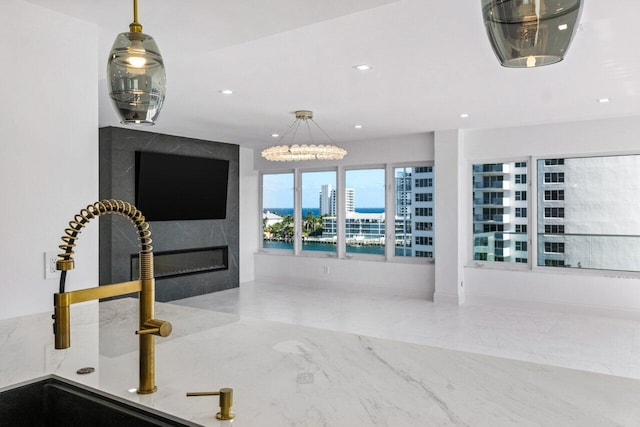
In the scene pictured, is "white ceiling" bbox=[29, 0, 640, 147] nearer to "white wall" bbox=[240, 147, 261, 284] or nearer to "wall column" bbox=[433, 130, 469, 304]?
"wall column" bbox=[433, 130, 469, 304]

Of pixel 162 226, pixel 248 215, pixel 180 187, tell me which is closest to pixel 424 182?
pixel 248 215

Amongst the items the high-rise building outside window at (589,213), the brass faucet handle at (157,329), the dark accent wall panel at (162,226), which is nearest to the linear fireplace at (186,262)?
the dark accent wall panel at (162,226)

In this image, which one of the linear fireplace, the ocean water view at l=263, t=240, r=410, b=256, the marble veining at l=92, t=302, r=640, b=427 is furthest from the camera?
the ocean water view at l=263, t=240, r=410, b=256

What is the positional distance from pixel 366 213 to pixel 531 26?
Result: 24.5 feet

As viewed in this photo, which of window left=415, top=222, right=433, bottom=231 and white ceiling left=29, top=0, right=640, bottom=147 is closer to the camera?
white ceiling left=29, top=0, right=640, bottom=147

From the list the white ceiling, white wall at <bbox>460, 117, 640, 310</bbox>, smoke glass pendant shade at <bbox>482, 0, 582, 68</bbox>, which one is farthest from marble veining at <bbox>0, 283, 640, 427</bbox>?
white wall at <bbox>460, 117, 640, 310</bbox>

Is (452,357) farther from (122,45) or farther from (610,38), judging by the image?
(610,38)

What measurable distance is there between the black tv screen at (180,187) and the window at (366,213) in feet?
7.11

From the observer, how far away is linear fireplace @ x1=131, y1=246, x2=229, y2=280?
7.26 metres

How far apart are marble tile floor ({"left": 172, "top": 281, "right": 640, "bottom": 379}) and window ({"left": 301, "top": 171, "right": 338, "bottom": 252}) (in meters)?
1.09

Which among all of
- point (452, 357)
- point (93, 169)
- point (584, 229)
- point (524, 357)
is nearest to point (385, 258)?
point (584, 229)

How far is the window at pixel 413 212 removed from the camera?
768 centimetres

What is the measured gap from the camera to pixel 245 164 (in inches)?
356

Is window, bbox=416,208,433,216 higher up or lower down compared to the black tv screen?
lower down
